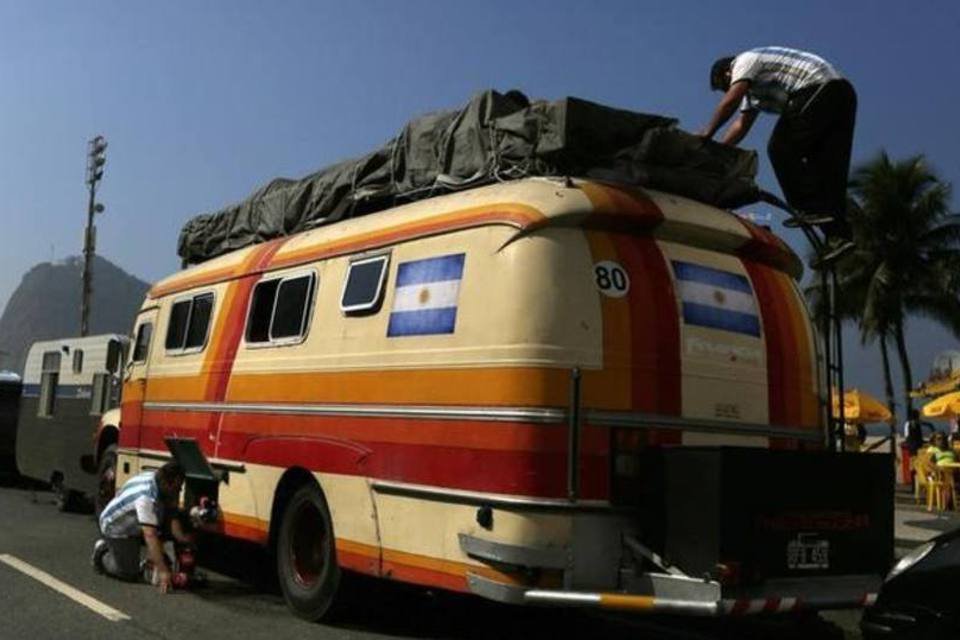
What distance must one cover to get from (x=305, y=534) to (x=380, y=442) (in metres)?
1.35

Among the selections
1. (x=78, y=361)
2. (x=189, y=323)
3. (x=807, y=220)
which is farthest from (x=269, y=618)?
(x=78, y=361)

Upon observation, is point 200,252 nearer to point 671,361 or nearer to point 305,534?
point 305,534

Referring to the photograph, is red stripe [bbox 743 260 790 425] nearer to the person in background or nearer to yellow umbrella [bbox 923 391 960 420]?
the person in background

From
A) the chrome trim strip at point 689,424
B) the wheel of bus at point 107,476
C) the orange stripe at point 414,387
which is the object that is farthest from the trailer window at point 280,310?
the wheel of bus at point 107,476

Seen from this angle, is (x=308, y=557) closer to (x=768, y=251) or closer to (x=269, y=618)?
(x=269, y=618)

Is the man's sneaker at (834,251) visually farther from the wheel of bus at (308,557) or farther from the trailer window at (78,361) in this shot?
the trailer window at (78,361)

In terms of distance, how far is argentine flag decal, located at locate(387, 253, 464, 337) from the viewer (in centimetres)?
645

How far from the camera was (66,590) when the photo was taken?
8438mm

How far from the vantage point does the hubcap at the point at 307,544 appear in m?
7.54

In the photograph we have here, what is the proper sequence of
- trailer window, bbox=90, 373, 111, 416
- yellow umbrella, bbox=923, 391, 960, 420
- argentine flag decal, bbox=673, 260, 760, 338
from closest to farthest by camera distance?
argentine flag decal, bbox=673, 260, 760, 338 < trailer window, bbox=90, 373, 111, 416 < yellow umbrella, bbox=923, 391, 960, 420

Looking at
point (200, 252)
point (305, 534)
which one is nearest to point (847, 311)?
point (200, 252)

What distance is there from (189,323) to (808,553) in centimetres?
617

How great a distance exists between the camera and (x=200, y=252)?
1086 centimetres

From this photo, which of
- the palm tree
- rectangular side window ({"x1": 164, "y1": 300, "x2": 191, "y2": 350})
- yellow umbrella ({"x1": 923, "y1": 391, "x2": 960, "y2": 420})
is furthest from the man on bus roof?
the palm tree
